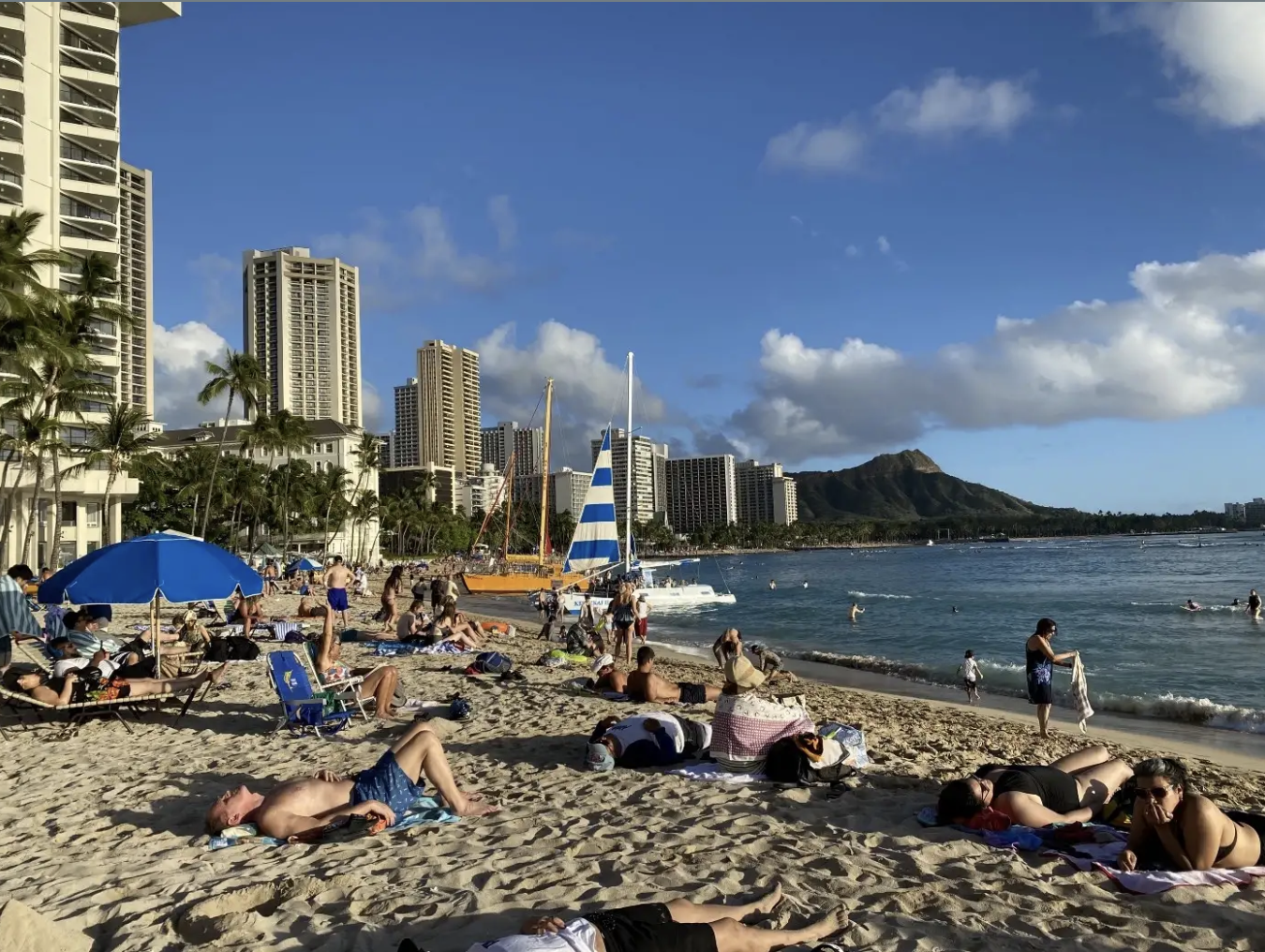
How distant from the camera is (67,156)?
146ft

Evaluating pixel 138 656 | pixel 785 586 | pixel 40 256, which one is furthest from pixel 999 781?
pixel 785 586

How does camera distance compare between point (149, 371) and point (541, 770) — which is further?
point (149, 371)

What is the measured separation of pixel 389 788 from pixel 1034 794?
4.14 meters

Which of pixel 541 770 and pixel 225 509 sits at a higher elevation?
pixel 225 509

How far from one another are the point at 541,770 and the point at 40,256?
79.2 feet

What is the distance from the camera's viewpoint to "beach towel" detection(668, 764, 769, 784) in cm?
644

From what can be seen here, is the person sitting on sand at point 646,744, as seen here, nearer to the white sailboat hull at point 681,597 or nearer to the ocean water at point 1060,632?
the ocean water at point 1060,632

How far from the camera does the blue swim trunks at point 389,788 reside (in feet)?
17.9

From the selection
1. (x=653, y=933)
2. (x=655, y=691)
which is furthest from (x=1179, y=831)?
(x=655, y=691)

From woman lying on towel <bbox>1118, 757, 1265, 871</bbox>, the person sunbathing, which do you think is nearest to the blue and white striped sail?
the person sunbathing

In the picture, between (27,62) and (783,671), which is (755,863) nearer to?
(783,671)

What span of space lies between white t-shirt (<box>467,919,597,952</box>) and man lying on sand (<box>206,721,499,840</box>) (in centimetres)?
252

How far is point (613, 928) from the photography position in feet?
10.6

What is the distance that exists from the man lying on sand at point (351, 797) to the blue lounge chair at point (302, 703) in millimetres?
2829
